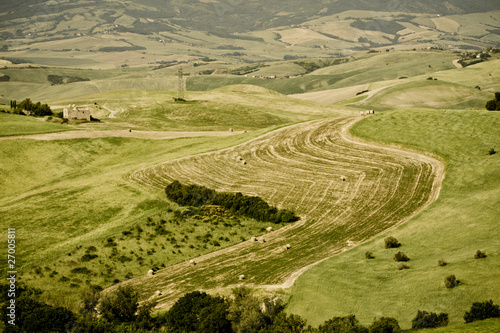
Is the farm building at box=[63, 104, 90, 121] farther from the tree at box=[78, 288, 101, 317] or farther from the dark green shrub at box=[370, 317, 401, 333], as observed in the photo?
the dark green shrub at box=[370, 317, 401, 333]

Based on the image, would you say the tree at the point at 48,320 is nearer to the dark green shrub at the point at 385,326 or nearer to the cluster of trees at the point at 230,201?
the dark green shrub at the point at 385,326

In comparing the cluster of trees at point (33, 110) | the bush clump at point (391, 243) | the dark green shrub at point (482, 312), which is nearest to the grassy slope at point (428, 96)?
the cluster of trees at point (33, 110)

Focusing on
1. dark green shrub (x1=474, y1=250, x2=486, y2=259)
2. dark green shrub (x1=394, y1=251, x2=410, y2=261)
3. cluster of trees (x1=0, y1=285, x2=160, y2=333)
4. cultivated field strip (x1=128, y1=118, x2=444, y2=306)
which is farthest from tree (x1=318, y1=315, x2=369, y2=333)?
cluster of trees (x1=0, y1=285, x2=160, y2=333)

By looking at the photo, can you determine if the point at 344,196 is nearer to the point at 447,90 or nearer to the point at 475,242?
the point at 475,242

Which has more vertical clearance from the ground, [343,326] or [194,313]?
[343,326]

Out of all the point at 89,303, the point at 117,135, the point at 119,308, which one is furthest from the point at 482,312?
the point at 117,135

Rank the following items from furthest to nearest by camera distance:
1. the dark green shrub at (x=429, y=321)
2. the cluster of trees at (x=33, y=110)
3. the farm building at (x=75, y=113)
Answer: the cluster of trees at (x=33, y=110) < the farm building at (x=75, y=113) < the dark green shrub at (x=429, y=321)

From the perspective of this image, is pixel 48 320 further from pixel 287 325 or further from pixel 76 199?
pixel 76 199

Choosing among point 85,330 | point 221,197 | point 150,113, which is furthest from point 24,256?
point 150,113
